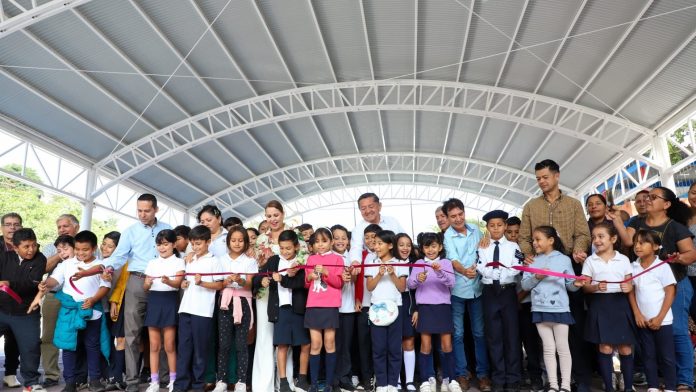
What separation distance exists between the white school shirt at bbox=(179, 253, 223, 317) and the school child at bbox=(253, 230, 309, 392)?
393mm

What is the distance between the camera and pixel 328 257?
4.18 meters

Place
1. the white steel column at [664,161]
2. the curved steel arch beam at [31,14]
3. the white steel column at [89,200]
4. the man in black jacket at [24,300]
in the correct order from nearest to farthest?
the man in black jacket at [24,300] < the curved steel arch beam at [31,14] < the white steel column at [664,161] < the white steel column at [89,200]

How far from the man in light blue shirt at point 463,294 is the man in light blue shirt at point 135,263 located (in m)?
2.82

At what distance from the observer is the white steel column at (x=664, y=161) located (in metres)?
12.9

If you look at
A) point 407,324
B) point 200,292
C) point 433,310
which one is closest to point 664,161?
point 433,310

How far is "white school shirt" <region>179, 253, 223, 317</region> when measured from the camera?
13.5 ft

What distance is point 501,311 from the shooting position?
4137 millimetres

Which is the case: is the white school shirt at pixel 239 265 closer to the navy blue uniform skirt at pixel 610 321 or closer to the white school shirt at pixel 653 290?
the navy blue uniform skirt at pixel 610 321

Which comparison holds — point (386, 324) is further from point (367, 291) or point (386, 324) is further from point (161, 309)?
point (161, 309)

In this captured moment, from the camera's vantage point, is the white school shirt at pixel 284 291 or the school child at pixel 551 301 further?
the white school shirt at pixel 284 291

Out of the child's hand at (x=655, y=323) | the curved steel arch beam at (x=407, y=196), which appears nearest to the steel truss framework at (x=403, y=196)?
the curved steel arch beam at (x=407, y=196)

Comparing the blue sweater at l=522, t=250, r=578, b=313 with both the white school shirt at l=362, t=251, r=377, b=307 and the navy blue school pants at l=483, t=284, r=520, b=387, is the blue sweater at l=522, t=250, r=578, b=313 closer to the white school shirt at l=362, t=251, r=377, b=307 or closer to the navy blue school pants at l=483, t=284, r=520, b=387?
the navy blue school pants at l=483, t=284, r=520, b=387

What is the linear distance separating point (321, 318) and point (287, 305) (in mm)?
363

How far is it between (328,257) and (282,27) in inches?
320
